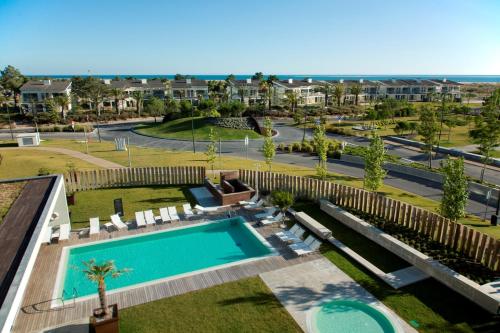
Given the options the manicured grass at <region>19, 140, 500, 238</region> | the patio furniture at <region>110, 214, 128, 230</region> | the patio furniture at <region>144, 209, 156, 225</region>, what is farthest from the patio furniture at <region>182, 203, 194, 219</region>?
the manicured grass at <region>19, 140, 500, 238</region>

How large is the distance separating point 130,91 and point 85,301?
341 feet

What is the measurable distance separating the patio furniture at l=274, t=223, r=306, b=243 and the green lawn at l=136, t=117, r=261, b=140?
3927 cm

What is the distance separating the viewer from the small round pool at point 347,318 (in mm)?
11156

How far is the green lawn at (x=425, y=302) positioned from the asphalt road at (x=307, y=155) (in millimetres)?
12747

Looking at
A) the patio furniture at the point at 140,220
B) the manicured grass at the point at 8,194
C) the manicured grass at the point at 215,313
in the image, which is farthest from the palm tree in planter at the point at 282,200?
the manicured grass at the point at 8,194

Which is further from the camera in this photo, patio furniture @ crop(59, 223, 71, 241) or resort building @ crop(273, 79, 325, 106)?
resort building @ crop(273, 79, 325, 106)

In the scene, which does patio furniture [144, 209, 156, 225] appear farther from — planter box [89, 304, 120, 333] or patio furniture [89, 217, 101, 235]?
planter box [89, 304, 120, 333]

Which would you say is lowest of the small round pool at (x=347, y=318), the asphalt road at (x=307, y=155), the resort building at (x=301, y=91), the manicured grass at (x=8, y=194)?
the asphalt road at (x=307, y=155)

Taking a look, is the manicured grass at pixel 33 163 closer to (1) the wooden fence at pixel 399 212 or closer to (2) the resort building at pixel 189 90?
(1) the wooden fence at pixel 399 212

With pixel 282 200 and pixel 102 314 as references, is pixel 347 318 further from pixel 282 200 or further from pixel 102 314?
pixel 282 200

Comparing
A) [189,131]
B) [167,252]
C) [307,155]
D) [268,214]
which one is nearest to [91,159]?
[167,252]

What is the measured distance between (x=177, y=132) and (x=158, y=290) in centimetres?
5108

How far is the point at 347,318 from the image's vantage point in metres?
11.7

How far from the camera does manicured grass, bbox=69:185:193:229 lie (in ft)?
69.9
